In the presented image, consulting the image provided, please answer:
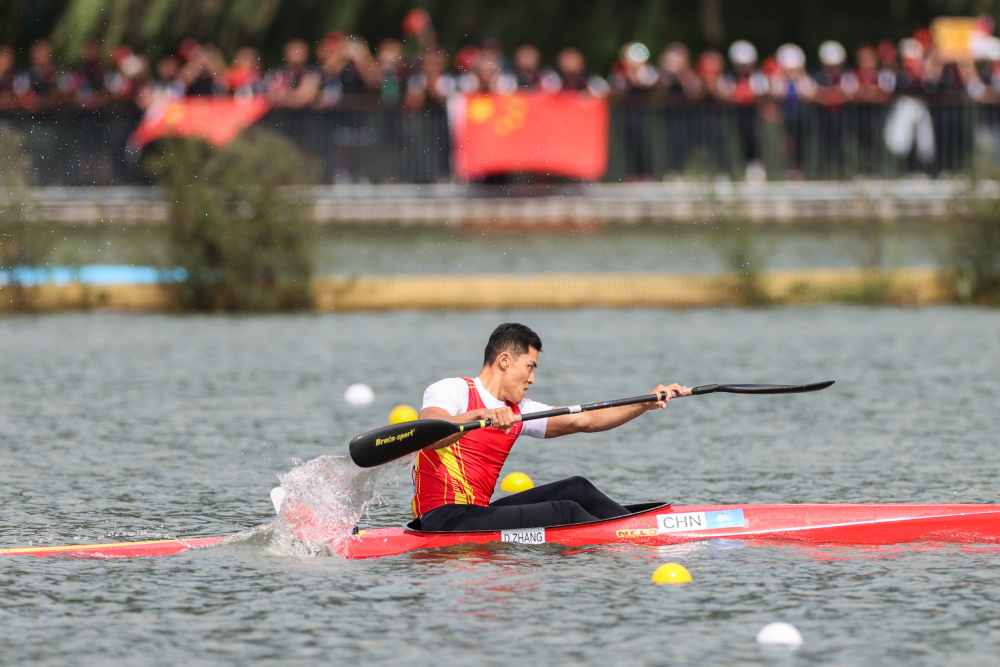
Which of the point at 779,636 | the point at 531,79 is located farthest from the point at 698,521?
the point at 531,79

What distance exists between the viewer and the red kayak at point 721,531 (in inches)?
299

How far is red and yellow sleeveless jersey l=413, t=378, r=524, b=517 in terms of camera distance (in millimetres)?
7711

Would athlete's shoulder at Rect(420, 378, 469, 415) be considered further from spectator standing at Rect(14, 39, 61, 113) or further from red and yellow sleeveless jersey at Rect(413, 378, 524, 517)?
spectator standing at Rect(14, 39, 61, 113)

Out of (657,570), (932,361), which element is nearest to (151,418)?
(657,570)

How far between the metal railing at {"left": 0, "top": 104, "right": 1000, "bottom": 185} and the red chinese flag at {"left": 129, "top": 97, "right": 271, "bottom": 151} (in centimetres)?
22

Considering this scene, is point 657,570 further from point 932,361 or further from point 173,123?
point 173,123

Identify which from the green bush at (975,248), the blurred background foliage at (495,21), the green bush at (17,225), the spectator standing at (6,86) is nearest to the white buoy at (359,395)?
the green bush at (17,225)

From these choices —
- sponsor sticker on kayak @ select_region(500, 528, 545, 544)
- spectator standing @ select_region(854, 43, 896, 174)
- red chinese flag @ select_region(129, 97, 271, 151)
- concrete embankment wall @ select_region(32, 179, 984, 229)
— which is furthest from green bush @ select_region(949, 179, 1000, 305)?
sponsor sticker on kayak @ select_region(500, 528, 545, 544)

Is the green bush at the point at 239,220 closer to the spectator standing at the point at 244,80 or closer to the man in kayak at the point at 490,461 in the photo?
the spectator standing at the point at 244,80

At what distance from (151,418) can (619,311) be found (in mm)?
6838

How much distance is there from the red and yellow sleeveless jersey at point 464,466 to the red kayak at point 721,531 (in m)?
0.20

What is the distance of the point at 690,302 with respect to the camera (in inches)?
683

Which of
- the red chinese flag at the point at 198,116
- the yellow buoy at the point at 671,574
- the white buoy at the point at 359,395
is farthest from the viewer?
the red chinese flag at the point at 198,116

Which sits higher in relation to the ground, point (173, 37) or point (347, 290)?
point (173, 37)
